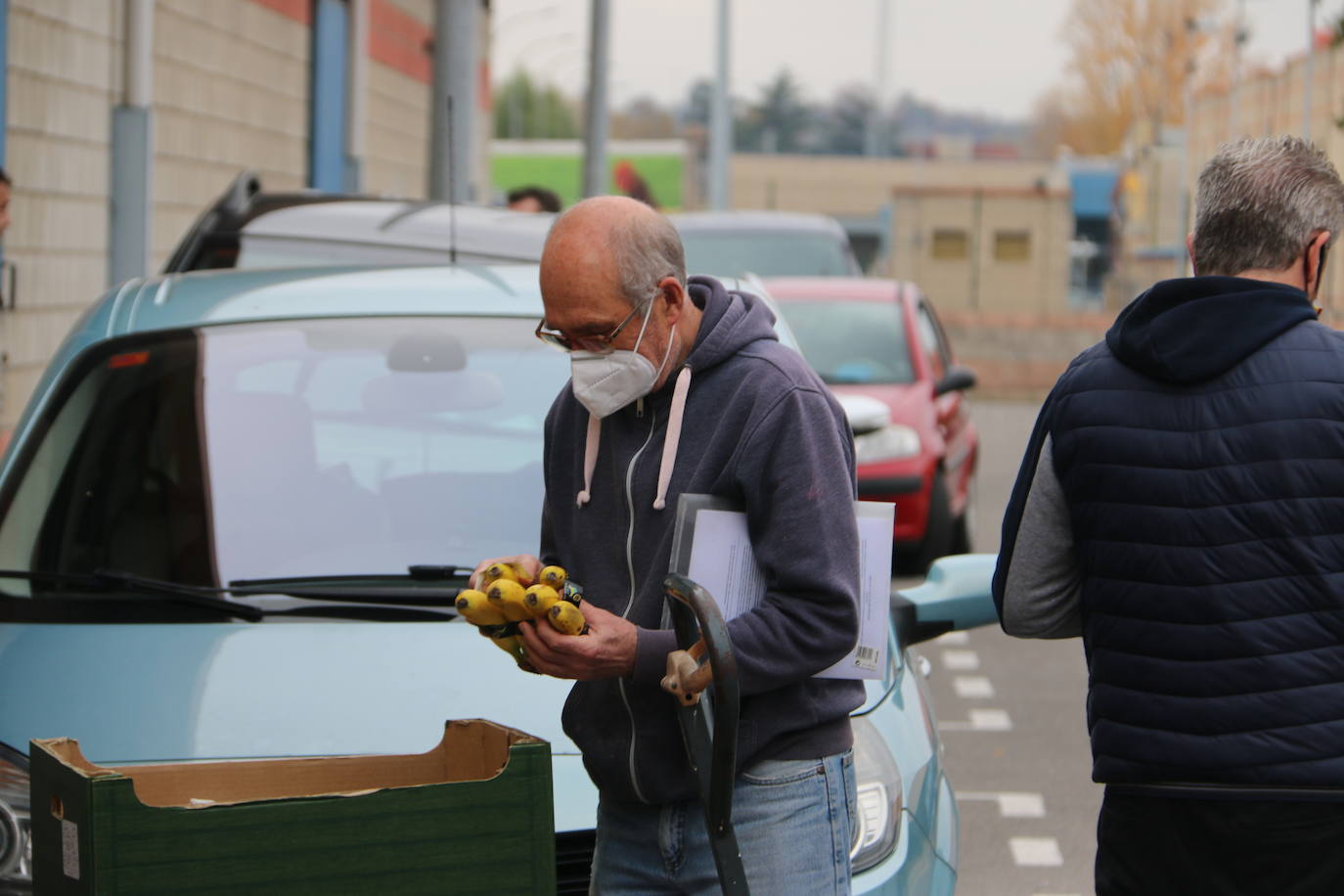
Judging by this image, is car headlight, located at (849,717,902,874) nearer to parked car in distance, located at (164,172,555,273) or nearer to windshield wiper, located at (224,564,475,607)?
windshield wiper, located at (224,564,475,607)

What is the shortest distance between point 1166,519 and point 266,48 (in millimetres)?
15491

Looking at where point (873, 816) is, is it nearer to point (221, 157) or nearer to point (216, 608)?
point (216, 608)

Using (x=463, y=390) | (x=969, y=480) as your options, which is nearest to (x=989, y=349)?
(x=969, y=480)

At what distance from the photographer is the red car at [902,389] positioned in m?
10.7

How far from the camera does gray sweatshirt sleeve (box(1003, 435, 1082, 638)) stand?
2910 mm

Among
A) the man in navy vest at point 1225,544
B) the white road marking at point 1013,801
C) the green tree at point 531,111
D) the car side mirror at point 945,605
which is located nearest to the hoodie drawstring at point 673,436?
the man in navy vest at point 1225,544

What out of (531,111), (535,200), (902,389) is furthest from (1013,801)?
(531,111)

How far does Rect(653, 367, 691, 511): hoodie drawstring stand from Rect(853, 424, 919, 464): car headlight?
7.89m

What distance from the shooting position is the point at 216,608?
393cm

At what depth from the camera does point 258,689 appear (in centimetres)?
359

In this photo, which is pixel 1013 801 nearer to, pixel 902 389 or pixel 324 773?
pixel 324 773

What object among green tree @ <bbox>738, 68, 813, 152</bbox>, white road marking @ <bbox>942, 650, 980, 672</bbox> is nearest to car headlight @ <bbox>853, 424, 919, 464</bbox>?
white road marking @ <bbox>942, 650, 980, 672</bbox>

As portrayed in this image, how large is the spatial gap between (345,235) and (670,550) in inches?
180

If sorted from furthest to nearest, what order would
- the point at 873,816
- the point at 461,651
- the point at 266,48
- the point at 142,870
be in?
the point at 266,48 → the point at 461,651 → the point at 873,816 → the point at 142,870
